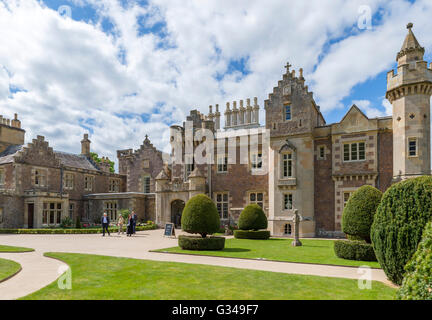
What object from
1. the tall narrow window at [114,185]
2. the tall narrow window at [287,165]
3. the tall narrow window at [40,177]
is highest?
the tall narrow window at [287,165]

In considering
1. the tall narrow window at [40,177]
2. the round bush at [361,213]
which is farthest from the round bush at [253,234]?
the tall narrow window at [40,177]

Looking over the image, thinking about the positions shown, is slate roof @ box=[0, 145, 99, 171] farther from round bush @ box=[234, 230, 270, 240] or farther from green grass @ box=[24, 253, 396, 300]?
green grass @ box=[24, 253, 396, 300]

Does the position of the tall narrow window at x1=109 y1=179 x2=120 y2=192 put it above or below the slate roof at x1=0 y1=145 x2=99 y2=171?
below

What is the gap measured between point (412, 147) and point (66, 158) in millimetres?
38785

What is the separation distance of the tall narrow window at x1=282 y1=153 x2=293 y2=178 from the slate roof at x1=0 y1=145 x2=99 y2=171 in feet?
88.3

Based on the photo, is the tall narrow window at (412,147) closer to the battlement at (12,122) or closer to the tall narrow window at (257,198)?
the tall narrow window at (257,198)

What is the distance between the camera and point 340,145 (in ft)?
86.6

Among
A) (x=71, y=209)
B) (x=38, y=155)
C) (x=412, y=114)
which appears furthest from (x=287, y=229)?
(x=38, y=155)

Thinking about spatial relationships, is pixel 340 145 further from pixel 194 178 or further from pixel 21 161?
pixel 21 161

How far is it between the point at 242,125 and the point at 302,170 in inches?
492

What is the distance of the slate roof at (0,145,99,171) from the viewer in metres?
34.6

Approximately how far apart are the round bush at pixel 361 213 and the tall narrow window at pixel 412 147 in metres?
11.6

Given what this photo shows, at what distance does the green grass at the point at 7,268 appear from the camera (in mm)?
9661

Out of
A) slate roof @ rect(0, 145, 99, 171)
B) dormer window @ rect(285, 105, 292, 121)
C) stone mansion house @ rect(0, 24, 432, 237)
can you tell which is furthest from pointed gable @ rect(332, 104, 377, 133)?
slate roof @ rect(0, 145, 99, 171)
